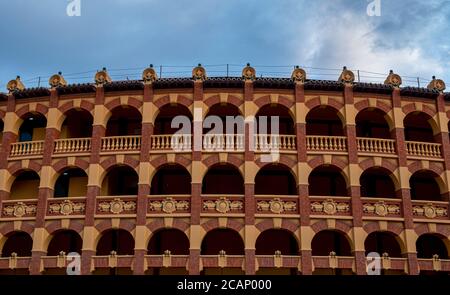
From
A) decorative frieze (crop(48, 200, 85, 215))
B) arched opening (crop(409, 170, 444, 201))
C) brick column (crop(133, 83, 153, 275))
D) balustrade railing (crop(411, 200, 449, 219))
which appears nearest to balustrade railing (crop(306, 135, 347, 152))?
balustrade railing (crop(411, 200, 449, 219))

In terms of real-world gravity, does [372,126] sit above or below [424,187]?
above

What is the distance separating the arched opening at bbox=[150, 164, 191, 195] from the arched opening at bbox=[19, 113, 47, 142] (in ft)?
28.6

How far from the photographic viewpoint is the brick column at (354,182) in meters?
29.9

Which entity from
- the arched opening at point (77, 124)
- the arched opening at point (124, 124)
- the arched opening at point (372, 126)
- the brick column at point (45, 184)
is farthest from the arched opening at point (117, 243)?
the arched opening at point (372, 126)

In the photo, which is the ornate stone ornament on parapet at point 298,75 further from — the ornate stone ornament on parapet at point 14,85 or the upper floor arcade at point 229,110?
the ornate stone ornament on parapet at point 14,85

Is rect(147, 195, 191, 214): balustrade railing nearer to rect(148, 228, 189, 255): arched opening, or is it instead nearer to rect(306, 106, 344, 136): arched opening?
rect(148, 228, 189, 255): arched opening

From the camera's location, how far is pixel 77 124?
3562 centimetres

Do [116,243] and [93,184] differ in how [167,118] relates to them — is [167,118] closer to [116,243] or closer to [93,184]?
[93,184]

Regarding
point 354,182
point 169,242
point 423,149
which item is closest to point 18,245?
point 169,242

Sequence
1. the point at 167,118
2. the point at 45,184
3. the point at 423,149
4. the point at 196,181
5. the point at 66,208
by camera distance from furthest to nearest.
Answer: the point at 167,118, the point at 423,149, the point at 45,184, the point at 66,208, the point at 196,181

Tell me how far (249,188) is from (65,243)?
12746 mm

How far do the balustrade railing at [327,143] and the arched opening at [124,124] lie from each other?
11.7 m

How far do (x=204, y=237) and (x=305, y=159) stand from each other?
800cm

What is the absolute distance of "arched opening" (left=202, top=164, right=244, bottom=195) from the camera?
1318 inches
